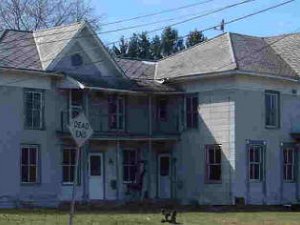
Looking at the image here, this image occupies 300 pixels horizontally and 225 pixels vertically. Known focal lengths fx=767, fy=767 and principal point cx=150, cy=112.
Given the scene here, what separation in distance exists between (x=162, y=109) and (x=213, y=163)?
4.89 meters

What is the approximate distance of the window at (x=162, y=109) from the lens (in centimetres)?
4238

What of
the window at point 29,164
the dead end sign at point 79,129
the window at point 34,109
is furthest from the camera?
the window at point 34,109

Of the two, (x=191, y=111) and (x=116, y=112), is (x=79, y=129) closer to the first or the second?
(x=116, y=112)

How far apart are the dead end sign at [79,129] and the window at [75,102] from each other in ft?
60.1

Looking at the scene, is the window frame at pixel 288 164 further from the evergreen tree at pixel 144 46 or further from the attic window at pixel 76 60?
the evergreen tree at pixel 144 46

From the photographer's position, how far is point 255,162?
3981 cm

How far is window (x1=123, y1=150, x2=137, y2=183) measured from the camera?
41031 millimetres

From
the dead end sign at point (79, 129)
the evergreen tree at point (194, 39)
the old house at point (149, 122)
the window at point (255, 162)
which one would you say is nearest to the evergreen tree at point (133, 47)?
the evergreen tree at point (194, 39)

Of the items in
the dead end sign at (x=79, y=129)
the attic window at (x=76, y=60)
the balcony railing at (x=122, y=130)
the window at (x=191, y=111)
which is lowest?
the dead end sign at (x=79, y=129)

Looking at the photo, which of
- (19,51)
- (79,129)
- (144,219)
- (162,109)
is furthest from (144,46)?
(79,129)

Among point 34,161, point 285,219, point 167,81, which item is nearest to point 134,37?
point 167,81

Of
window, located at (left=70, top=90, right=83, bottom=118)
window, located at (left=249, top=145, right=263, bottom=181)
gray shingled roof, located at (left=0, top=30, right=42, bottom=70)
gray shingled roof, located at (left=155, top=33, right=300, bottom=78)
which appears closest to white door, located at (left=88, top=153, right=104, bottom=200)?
window, located at (left=70, top=90, right=83, bottom=118)

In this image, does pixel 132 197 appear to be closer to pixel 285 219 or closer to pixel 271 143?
pixel 271 143

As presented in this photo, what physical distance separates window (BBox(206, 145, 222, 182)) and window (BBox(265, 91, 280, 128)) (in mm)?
3262
